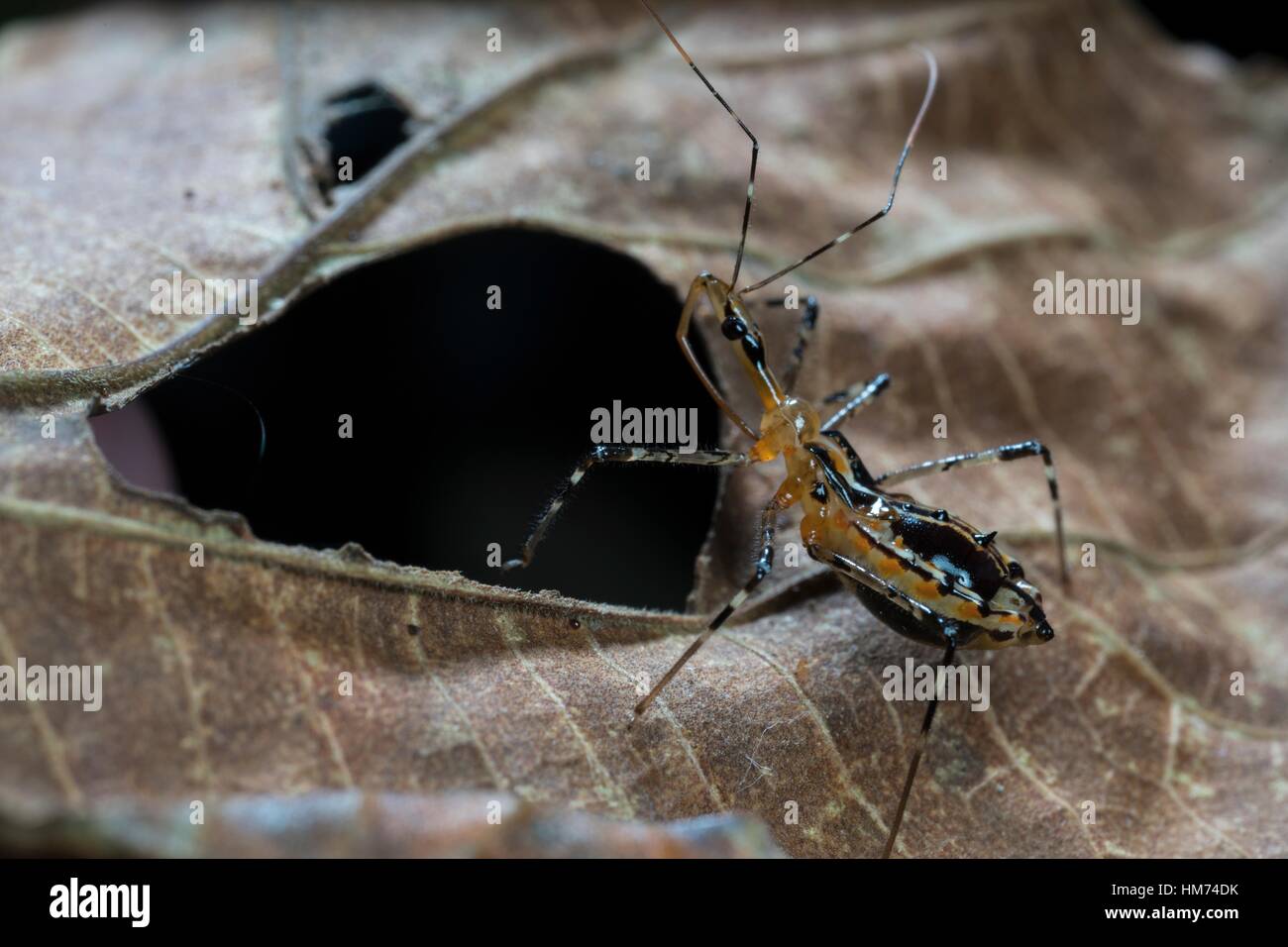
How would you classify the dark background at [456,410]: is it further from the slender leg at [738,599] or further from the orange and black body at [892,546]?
the orange and black body at [892,546]

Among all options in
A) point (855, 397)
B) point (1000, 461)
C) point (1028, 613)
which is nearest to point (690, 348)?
point (855, 397)

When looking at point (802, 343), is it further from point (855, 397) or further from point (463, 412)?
point (463, 412)

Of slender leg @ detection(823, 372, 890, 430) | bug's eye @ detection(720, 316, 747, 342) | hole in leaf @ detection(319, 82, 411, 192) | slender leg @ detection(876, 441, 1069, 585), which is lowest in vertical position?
slender leg @ detection(876, 441, 1069, 585)

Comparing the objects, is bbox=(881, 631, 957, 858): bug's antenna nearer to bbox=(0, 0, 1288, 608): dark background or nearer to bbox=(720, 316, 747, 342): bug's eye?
bbox=(0, 0, 1288, 608): dark background

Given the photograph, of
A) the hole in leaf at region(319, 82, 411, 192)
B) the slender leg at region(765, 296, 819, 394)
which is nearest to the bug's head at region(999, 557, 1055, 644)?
the slender leg at region(765, 296, 819, 394)

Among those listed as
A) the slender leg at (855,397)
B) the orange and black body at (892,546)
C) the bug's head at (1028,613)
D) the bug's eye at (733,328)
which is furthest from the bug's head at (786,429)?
the bug's head at (1028,613)
